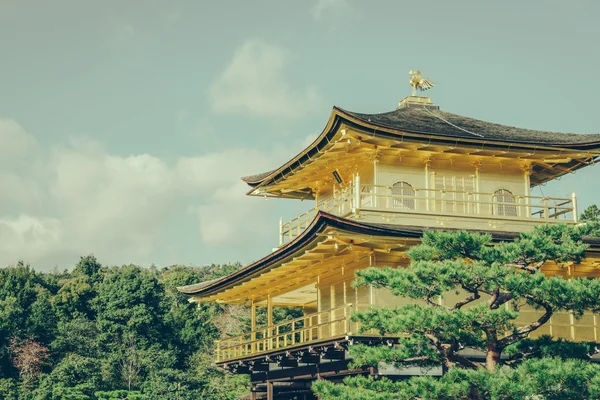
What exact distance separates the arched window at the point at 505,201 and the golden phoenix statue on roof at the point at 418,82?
5537 millimetres

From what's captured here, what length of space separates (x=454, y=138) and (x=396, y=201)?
2.33 meters

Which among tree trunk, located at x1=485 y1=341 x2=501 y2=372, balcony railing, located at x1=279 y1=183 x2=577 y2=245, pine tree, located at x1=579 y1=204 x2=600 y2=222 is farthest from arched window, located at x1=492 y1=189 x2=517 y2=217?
pine tree, located at x1=579 y1=204 x2=600 y2=222

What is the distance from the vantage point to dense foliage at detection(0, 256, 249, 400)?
45.2 metres

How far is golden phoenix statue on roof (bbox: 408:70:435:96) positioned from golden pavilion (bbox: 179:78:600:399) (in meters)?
1.17

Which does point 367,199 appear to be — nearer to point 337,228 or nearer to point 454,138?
point 454,138

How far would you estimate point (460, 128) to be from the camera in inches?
961

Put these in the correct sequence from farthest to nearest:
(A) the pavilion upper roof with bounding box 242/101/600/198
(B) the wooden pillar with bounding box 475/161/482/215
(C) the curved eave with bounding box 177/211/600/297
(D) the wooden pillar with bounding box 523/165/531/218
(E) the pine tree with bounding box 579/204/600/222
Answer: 1. (E) the pine tree with bounding box 579/204/600/222
2. (D) the wooden pillar with bounding box 523/165/531/218
3. (B) the wooden pillar with bounding box 475/161/482/215
4. (A) the pavilion upper roof with bounding box 242/101/600/198
5. (C) the curved eave with bounding box 177/211/600/297

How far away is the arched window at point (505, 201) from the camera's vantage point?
24.2m

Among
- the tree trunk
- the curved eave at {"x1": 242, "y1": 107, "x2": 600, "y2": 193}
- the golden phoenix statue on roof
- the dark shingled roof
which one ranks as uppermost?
the golden phoenix statue on roof

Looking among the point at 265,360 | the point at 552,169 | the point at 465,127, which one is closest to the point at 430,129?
the point at 465,127

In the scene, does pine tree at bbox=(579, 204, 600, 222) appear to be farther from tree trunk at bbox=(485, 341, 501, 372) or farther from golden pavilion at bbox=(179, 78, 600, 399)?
tree trunk at bbox=(485, 341, 501, 372)

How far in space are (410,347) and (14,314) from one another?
3648 centimetres

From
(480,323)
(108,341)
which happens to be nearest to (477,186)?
(480,323)

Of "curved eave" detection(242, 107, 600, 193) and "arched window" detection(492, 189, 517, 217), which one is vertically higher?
"curved eave" detection(242, 107, 600, 193)
